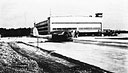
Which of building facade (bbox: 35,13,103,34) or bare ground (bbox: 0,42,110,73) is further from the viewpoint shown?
building facade (bbox: 35,13,103,34)

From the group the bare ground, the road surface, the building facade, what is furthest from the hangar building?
the bare ground

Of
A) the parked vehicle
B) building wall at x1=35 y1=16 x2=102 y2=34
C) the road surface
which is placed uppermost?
building wall at x1=35 y1=16 x2=102 y2=34

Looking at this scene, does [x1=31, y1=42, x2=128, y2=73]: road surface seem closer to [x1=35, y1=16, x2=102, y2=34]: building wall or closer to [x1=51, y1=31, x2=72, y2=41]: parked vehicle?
[x1=51, y1=31, x2=72, y2=41]: parked vehicle

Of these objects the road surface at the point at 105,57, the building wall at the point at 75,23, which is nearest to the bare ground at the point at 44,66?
the road surface at the point at 105,57

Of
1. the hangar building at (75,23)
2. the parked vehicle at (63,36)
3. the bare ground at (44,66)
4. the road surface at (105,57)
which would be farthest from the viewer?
the hangar building at (75,23)

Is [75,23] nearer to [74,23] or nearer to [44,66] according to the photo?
[74,23]

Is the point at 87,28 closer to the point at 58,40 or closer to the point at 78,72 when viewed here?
the point at 58,40

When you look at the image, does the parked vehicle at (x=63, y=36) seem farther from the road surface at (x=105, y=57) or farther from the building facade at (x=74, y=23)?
the building facade at (x=74, y=23)

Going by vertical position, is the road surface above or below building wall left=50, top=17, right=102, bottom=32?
below

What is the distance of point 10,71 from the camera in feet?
24.1

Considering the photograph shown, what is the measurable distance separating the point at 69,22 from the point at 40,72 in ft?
328

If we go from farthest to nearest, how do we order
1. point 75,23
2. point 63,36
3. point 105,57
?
point 75,23, point 63,36, point 105,57

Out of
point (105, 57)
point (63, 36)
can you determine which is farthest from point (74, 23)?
point (105, 57)

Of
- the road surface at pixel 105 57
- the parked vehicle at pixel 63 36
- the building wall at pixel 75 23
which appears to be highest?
the building wall at pixel 75 23
